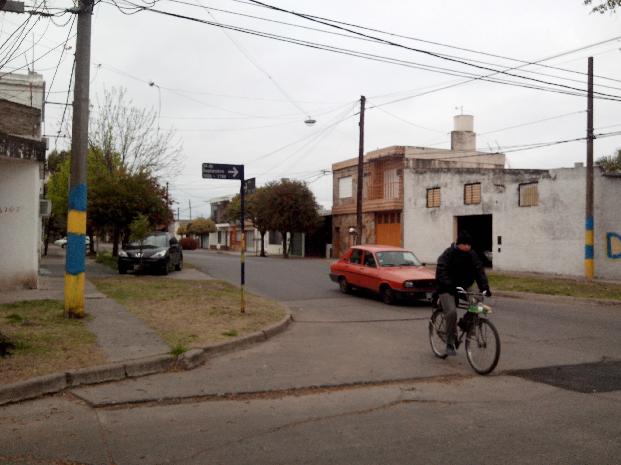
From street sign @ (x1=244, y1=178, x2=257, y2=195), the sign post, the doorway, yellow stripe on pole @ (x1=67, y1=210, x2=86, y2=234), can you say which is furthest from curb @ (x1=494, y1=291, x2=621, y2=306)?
the doorway

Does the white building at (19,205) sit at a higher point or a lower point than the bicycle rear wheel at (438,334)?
higher

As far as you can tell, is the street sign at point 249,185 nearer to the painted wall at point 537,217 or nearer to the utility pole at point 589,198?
the utility pole at point 589,198

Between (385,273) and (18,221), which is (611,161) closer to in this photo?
(385,273)

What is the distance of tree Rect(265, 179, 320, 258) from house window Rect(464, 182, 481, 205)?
15193mm

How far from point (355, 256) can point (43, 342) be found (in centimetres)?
985

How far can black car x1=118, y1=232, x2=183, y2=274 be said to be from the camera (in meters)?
20.2

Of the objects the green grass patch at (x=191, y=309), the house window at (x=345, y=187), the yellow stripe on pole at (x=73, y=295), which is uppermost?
the house window at (x=345, y=187)

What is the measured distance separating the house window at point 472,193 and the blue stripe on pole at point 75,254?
69.9ft

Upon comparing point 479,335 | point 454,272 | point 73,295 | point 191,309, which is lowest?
point 191,309

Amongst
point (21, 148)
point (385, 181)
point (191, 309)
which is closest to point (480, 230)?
point (385, 181)

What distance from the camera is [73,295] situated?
9805 mm

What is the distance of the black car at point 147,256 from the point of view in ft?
66.4

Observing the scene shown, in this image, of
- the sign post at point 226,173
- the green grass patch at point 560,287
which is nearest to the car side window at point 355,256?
the green grass patch at point 560,287

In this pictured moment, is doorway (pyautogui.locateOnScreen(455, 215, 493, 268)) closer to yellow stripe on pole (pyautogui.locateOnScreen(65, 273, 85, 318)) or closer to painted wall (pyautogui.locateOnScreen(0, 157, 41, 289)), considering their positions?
painted wall (pyautogui.locateOnScreen(0, 157, 41, 289))
